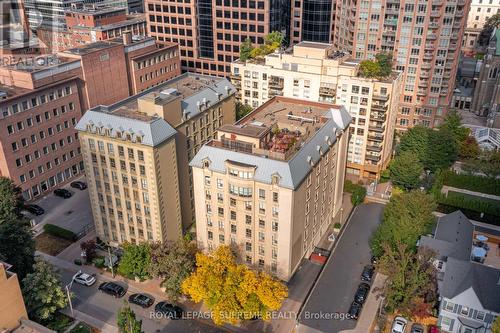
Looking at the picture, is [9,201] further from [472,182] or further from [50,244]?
[472,182]

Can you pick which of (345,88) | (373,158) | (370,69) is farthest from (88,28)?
(373,158)

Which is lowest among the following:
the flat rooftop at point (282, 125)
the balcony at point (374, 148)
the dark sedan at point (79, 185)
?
the dark sedan at point (79, 185)

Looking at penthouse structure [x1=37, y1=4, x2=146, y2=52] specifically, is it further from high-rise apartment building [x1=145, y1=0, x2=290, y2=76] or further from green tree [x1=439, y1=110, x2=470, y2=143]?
green tree [x1=439, y1=110, x2=470, y2=143]

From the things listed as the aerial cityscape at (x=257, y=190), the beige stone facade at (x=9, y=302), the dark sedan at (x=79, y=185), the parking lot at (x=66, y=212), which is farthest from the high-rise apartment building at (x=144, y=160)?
the beige stone facade at (x=9, y=302)

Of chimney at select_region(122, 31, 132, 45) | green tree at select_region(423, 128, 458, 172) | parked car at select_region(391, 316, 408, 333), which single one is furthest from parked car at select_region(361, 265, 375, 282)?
chimney at select_region(122, 31, 132, 45)

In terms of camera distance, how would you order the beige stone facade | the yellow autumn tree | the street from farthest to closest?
the street < the yellow autumn tree < the beige stone facade

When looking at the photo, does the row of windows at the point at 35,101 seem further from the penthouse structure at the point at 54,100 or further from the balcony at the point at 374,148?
the balcony at the point at 374,148
